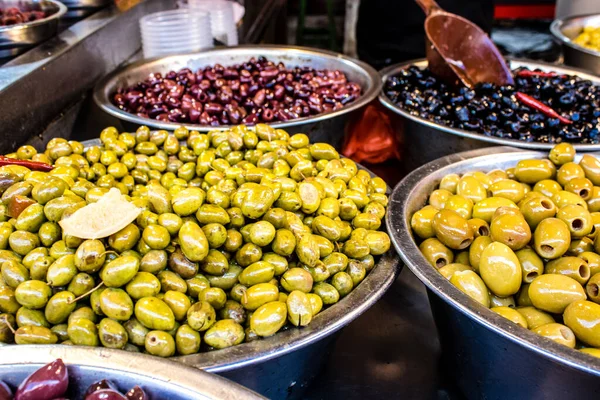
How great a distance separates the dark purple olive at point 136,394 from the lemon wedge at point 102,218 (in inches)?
16.4

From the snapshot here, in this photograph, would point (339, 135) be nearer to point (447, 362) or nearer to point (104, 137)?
point (104, 137)

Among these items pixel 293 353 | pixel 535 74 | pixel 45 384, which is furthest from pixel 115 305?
pixel 535 74

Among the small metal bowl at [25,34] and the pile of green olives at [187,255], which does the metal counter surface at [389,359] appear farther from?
the small metal bowl at [25,34]

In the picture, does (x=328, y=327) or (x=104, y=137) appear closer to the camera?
(x=328, y=327)

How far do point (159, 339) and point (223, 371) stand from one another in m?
0.14

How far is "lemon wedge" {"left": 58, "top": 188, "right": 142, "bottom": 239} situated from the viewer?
1.13 m

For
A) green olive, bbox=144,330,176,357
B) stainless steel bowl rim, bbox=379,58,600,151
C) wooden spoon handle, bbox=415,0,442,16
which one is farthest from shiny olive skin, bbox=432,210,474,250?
wooden spoon handle, bbox=415,0,442,16

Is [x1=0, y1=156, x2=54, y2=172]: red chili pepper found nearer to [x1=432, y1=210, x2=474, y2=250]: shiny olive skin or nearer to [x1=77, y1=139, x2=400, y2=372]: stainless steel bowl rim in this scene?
[x1=77, y1=139, x2=400, y2=372]: stainless steel bowl rim

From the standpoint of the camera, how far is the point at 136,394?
0.80 meters

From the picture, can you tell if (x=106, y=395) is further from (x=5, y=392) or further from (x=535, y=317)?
(x=535, y=317)

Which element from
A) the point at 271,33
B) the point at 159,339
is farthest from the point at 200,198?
the point at 271,33

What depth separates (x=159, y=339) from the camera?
1.04m

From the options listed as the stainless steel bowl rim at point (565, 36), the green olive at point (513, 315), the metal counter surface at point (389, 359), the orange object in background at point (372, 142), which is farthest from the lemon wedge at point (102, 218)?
the stainless steel bowl rim at point (565, 36)

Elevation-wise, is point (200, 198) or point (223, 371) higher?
point (200, 198)
